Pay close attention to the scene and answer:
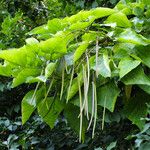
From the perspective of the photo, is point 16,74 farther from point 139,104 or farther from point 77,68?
point 139,104

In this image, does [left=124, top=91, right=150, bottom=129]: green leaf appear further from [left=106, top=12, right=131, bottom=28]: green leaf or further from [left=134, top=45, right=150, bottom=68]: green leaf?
[left=106, top=12, right=131, bottom=28]: green leaf

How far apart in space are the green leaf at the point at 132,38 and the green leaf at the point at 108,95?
0.36ft

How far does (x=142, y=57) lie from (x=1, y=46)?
171 cm

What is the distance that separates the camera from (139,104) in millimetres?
990

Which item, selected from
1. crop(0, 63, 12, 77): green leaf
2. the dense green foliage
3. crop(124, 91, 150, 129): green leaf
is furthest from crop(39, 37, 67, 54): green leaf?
crop(124, 91, 150, 129): green leaf

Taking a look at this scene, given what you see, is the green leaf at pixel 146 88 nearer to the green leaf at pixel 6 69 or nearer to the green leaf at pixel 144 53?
the green leaf at pixel 144 53

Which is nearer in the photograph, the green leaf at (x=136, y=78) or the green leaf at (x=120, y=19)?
the green leaf at (x=136, y=78)

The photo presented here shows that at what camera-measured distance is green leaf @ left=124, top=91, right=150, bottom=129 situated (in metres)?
0.99

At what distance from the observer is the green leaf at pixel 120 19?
3.43 feet

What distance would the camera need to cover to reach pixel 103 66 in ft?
3.06

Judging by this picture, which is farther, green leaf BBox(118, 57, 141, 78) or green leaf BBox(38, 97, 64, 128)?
green leaf BBox(38, 97, 64, 128)

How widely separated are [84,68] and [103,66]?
5 centimetres

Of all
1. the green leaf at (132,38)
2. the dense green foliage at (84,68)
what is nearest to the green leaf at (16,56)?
the dense green foliage at (84,68)

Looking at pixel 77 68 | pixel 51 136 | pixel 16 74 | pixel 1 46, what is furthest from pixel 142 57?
pixel 1 46
